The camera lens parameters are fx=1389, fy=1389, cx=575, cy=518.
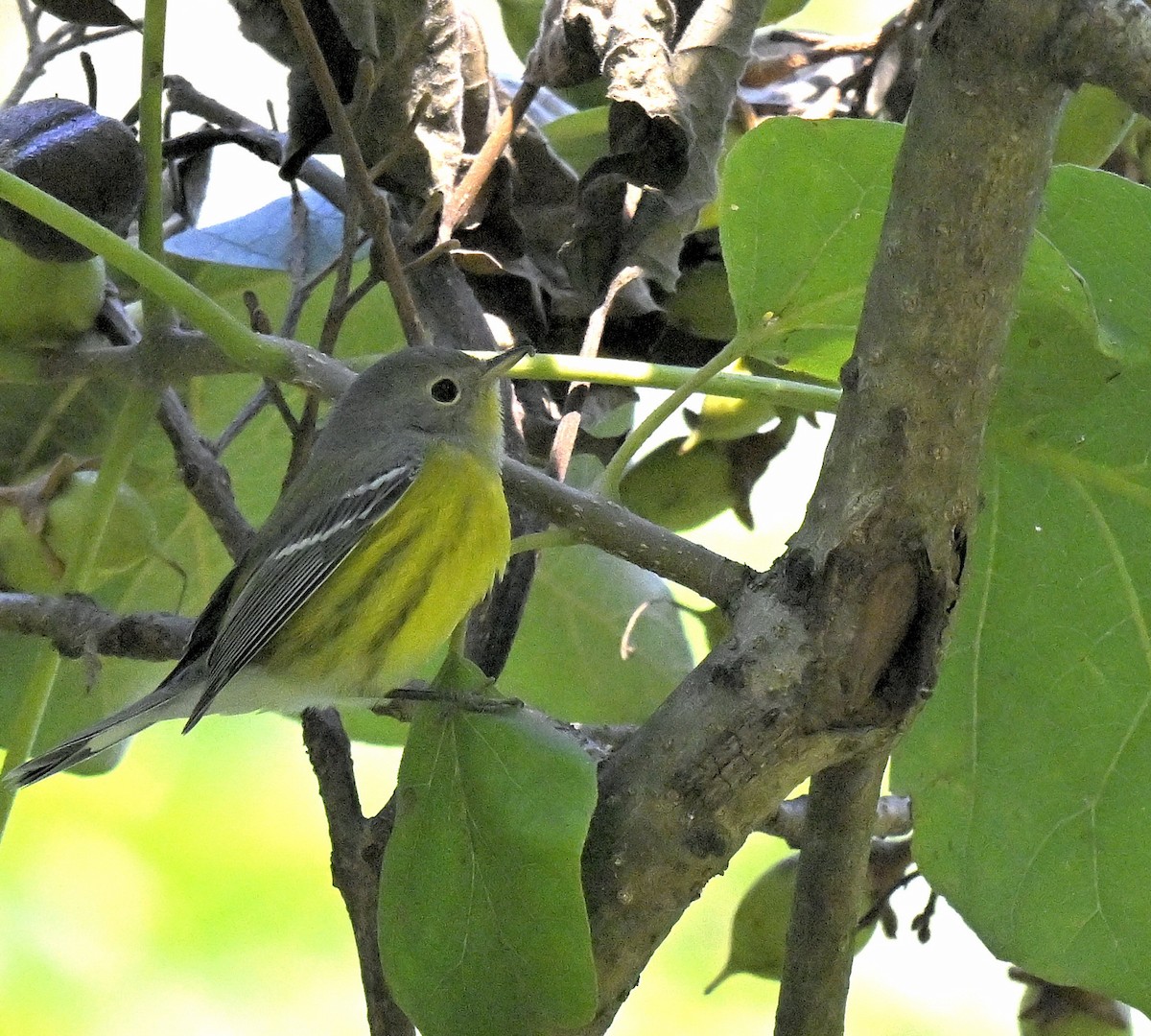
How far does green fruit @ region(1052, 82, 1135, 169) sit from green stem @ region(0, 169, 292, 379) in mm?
1006

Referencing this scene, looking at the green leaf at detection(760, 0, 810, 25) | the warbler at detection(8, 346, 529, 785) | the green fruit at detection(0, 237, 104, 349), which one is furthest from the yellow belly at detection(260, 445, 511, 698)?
the green leaf at detection(760, 0, 810, 25)

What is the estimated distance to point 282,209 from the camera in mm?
2205

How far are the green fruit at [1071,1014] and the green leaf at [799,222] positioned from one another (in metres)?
0.90

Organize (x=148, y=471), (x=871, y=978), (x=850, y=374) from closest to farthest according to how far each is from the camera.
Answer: (x=850, y=374), (x=148, y=471), (x=871, y=978)

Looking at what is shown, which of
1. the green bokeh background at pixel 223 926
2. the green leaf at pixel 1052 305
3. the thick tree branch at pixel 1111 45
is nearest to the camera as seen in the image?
the thick tree branch at pixel 1111 45

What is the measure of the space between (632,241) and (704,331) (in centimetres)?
22

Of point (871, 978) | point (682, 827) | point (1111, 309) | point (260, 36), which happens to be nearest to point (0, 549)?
point (260, 36)

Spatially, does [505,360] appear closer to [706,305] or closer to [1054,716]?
[706,305]

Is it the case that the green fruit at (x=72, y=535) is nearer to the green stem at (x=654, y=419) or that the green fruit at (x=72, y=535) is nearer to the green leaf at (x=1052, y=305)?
the green stem at (x=654, y=419)

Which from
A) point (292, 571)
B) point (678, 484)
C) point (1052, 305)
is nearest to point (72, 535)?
point (292, 571)

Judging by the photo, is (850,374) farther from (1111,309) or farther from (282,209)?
(282,209)

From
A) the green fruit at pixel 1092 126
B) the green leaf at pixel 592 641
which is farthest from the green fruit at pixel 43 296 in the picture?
the green fruit at pixel 1092 126

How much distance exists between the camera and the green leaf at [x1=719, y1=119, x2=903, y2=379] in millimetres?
1386

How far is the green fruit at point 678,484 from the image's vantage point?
1.87m
